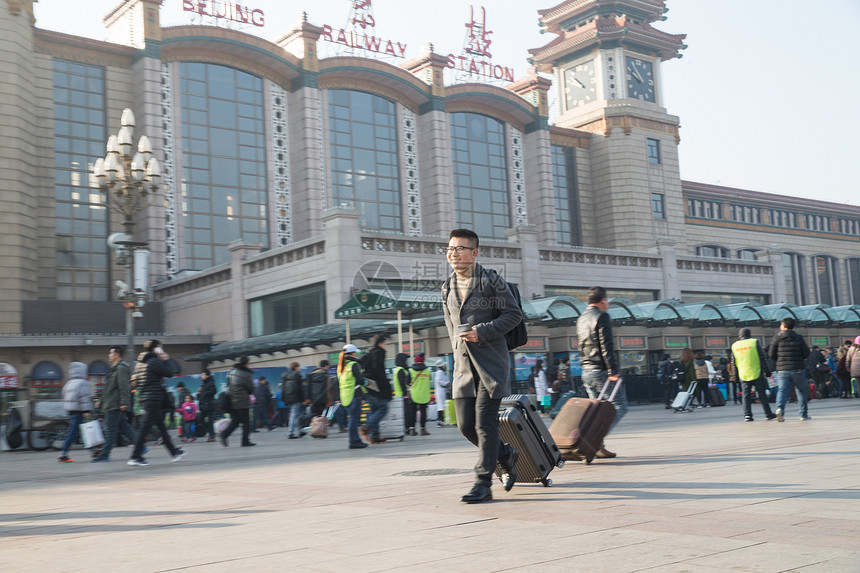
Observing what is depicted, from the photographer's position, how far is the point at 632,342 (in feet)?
104

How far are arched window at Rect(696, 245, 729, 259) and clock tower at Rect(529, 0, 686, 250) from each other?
435cm

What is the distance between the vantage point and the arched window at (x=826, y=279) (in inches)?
2854

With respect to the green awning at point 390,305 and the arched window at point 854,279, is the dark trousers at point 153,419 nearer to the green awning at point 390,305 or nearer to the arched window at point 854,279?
the green awning at point 390,305

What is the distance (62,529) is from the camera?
19.2 ft

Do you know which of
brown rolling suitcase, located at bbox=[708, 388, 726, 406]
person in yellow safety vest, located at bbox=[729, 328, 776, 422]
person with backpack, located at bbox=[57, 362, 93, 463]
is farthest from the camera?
brown rolling suitcase, located at bbox=[708, 388, 726, 406]

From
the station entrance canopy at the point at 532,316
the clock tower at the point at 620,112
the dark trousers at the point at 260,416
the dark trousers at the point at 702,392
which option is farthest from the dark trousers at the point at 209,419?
the clock tower at the point at 620,112

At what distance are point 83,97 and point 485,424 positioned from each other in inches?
1627

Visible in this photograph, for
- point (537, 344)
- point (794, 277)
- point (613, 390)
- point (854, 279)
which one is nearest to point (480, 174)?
point (537, 344)

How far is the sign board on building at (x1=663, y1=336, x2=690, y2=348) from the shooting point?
3294cm

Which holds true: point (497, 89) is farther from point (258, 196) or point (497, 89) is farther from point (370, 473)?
point (370, 473)

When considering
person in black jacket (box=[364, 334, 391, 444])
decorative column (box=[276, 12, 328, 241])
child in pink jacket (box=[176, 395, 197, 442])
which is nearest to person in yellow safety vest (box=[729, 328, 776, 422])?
person in black jacket (box=[364, 334, 391, 444])

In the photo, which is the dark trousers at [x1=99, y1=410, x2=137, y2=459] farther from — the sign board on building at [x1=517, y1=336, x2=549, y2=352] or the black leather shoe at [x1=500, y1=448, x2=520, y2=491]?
the sign board on building at [x1=517, y1=336, x2=549, y2=352]

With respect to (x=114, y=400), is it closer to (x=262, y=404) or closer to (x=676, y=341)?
(x=262, y=404)

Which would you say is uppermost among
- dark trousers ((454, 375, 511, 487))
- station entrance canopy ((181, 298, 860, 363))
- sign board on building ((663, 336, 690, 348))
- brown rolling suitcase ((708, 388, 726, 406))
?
station entrance canopy ((181, 298, 860, 363))
